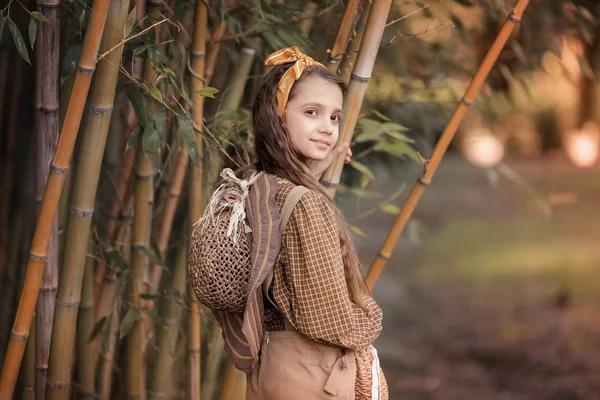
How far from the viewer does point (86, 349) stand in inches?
74.2

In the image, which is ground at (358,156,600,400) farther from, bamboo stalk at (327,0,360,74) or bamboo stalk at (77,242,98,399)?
bamboo stalk at (77,242,98,399)

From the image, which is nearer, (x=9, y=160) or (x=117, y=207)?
(x=117, y=207)

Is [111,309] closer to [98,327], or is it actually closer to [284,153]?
[98,327]

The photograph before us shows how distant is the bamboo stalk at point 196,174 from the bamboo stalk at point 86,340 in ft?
0.72

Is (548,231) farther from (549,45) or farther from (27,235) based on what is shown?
(27,235)

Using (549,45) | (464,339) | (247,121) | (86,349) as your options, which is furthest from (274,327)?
(464,339)

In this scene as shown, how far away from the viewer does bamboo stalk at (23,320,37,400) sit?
5.87ft

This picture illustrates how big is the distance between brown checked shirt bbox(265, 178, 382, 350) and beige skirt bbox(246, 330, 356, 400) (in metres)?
0.03

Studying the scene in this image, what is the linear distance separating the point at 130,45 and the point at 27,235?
2.36 feet

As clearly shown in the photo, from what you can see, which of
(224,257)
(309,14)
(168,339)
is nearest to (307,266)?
(224,257)

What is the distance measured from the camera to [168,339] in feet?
6.38

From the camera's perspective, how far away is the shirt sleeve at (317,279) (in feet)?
4.20

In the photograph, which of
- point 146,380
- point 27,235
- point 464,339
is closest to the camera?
point 146,380

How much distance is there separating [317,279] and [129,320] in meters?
0.66
